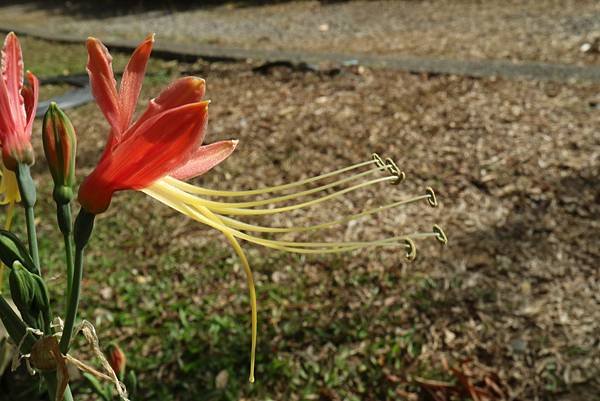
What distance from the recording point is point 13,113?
90 cm

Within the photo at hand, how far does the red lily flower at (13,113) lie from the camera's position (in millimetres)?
891

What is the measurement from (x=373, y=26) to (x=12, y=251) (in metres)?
8.59

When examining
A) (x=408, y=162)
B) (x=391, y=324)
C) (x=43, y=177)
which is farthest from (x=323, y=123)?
(x=391, y=324)

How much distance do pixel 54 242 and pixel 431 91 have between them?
9.13ft

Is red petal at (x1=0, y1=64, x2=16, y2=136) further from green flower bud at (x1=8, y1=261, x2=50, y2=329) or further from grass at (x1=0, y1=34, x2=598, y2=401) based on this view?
grass at (x1=0, y1=34, x2=598, y2=401)

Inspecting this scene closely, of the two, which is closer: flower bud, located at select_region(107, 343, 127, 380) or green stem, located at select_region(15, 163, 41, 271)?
green stem, located at select_region(15, 163, 41, 271)

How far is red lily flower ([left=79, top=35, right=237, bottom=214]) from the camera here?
79 cm

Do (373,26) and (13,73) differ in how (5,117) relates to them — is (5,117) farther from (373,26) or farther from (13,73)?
(373,26)

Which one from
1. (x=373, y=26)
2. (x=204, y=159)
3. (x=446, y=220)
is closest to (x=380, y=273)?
(x=446, y=220)

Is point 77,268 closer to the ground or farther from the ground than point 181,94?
closer to the ground

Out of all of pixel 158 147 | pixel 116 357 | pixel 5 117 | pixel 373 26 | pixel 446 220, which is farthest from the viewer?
pixel 373 26

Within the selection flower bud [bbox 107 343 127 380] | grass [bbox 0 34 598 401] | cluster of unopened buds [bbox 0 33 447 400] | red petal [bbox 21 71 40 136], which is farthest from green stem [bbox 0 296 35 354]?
grass [bbox 0 34 598 401]

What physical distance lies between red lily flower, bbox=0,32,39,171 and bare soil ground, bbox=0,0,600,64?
17.3ft

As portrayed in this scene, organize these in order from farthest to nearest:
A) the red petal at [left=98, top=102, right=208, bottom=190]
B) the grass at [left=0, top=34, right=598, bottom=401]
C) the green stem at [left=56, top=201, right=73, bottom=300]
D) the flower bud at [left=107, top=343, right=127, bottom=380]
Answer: the grass at [left=0, top=34, right=598, bottom=401] → the flower bud at [left=107, top=343, right=127, bottom=380] → the green stem at [left=56, top=201, right=73, bottom=300] → the red petal at [left=98, top=102, right=208, bottom=190]
